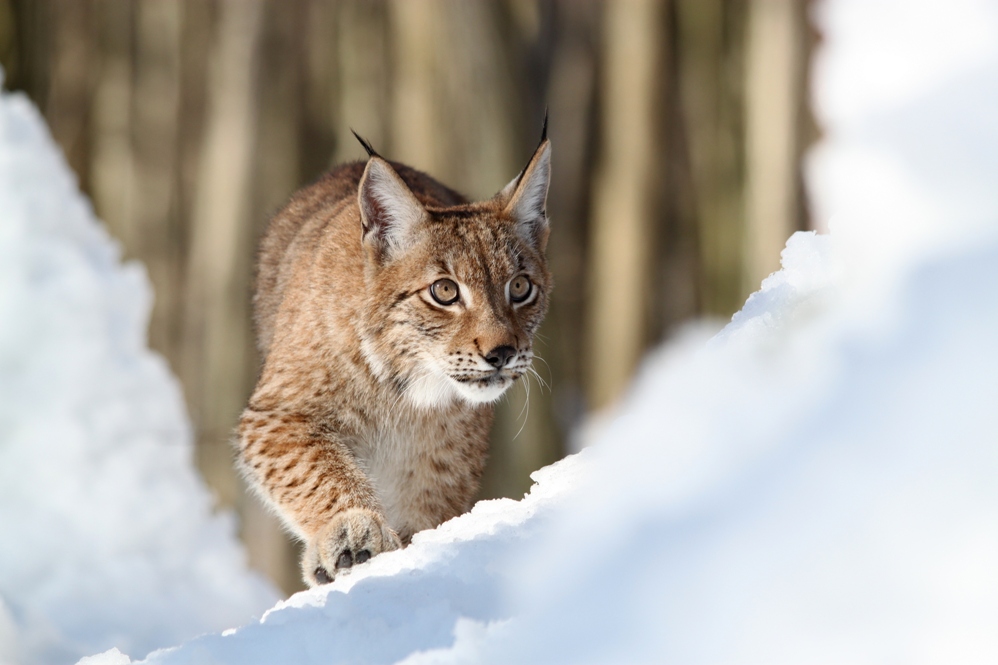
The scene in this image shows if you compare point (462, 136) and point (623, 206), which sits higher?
point (462, 136)

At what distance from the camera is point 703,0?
32.6ft

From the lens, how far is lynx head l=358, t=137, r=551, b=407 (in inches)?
141

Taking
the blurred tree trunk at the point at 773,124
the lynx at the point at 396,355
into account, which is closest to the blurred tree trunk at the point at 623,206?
the blurred tree trunk at the point at 773,124

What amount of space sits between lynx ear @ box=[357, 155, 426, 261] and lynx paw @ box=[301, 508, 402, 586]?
3.04 feet

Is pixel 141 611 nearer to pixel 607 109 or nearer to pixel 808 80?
pixel 607 109

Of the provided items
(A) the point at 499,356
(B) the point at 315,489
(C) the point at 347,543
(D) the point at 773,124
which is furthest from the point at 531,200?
(D) the point at 773,124

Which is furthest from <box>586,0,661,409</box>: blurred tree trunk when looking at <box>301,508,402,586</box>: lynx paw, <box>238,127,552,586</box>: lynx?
<box>301,508,402,586</box>: lynx paw

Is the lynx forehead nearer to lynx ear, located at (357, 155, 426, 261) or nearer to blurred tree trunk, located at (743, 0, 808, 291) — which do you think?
lynx ear, located at (357, 155, 426, 261)

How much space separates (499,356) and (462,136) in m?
5.67

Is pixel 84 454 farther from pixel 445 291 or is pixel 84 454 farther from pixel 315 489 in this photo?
pixel 445 291

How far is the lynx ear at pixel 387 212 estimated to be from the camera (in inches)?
148

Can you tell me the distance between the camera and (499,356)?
353cm

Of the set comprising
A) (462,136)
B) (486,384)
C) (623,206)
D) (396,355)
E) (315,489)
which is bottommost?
(315,489)

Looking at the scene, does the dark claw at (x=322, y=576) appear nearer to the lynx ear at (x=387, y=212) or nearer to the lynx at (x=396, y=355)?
the lynx at (x=396, y=355)
